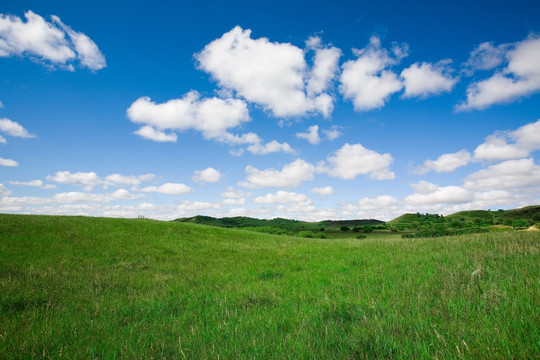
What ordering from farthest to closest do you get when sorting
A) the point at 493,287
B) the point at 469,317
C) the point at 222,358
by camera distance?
the point at 493,287
the point at 469,317
the point at 222,358

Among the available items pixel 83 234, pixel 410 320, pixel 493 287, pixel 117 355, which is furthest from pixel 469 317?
pixel 83 234

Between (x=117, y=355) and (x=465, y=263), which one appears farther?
(x=465, y=263)

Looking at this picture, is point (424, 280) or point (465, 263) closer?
point (424, 280)

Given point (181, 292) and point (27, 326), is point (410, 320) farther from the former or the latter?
point (27, 326)

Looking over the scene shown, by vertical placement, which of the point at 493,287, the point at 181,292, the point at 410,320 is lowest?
the point at 181,292

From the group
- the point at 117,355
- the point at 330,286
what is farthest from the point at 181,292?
the point at 330,286

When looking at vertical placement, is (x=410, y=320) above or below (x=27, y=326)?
above

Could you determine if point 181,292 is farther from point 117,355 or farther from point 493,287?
point 493,287

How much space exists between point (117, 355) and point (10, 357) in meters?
1.50

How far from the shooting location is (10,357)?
11.9ft

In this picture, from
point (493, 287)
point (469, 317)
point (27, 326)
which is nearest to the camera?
point (469, 317)

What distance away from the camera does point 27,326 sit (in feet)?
15.9

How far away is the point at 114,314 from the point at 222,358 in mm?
3770

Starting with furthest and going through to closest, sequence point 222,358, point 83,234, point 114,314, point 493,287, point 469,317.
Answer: point 83,234 < point 114,314 < point 493,287 < point 469,317 < point 222,358
